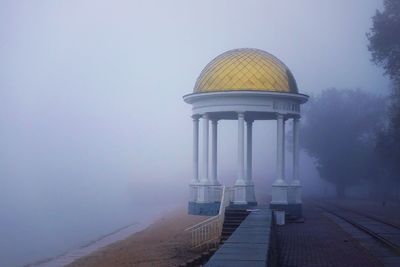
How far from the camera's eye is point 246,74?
28.2m

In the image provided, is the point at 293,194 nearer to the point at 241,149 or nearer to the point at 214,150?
the point at 241,149

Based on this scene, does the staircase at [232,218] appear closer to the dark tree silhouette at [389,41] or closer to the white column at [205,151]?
the white column at [205,151]

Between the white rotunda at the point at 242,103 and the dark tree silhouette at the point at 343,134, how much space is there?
1570 inches

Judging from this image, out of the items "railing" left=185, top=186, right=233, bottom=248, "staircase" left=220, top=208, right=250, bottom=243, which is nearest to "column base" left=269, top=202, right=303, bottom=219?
"staircase" left=220, top=208, right=250, bottom=243

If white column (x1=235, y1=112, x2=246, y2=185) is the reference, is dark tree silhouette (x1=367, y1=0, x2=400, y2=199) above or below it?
above

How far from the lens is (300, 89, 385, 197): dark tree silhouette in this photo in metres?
68.7

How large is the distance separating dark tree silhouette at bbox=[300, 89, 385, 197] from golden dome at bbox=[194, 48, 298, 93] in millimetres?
41079

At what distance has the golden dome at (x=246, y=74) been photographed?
2809cm

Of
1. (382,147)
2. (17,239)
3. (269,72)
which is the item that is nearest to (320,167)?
(382,147)

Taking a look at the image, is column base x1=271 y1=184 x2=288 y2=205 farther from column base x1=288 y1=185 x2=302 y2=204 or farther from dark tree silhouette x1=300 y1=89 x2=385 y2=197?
dark tree silhouette x1=300 y1=89 x2=385 y2=197

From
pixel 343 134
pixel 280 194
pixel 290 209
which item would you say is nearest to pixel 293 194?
pixel 290 209

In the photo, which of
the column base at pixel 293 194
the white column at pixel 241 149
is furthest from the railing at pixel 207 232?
the column base at pixel 293 194

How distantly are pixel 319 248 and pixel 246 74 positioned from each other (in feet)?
35.5

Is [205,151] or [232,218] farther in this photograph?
[205,151]
